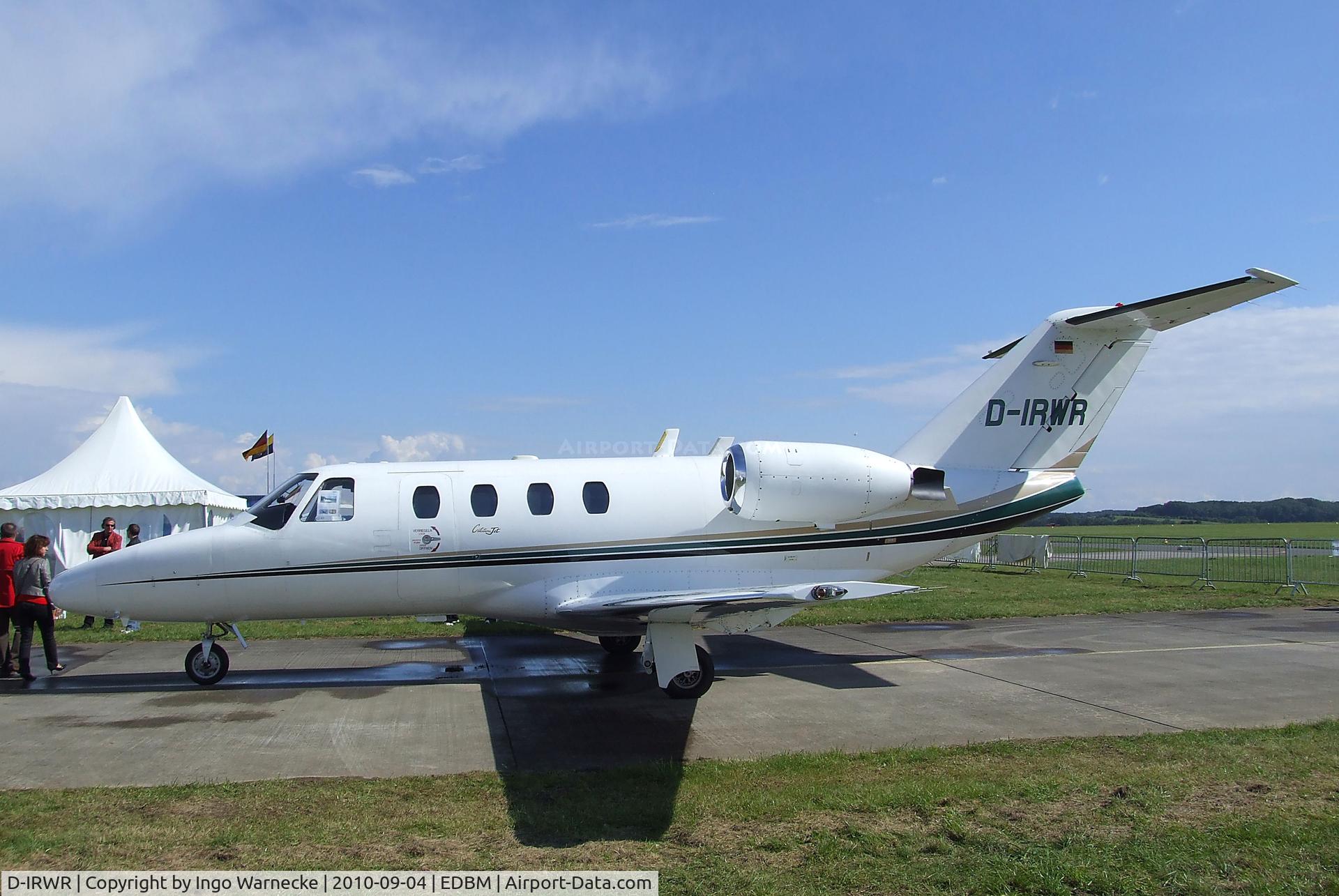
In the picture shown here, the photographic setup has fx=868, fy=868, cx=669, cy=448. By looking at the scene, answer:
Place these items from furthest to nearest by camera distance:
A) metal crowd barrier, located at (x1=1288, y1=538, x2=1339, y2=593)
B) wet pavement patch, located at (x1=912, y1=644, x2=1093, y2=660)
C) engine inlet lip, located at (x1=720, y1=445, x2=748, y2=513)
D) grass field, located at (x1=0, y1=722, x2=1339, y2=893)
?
metal crowd barrier, located at (x1=1288, y1=538, x2=1339, y2=593), wet pavement patch, located at (x1=912, y1=644, x2=1093, y2=660), engine inlet lip, located at (x1=720, y1=445, x2=748, y2=513), grass field, located at (x1=0, y1=722, x2=1339, y2=893)

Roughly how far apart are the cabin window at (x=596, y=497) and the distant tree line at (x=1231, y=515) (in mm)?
115304

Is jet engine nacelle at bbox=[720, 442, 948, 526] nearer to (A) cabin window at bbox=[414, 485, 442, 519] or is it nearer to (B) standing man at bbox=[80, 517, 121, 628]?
(A) cabin window at bbox=[414, 485, 442, 519]

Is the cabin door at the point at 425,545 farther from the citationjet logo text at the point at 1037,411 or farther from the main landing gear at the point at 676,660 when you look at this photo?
the citationjet logo text at the point at 1037,411

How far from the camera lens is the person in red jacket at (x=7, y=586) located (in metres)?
11.6

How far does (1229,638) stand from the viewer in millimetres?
14516

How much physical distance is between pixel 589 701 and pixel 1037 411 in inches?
288

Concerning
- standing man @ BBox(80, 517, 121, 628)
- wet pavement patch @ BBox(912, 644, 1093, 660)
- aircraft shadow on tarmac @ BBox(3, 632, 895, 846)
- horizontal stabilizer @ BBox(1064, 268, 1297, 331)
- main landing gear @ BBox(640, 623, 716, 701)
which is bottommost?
wet pavement patch @ BBox(912, 644, 1093, 660)

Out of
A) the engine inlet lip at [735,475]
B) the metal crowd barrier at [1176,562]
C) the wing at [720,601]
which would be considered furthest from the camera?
the metal crowd barrier at [1176,562]

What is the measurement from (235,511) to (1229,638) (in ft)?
76.1

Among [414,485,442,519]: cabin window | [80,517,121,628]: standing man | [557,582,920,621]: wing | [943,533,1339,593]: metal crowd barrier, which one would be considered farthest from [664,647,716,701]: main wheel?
[943,533,1339,593]: metal crowd barrier

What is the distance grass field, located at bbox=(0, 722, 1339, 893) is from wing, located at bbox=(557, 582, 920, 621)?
162 cm

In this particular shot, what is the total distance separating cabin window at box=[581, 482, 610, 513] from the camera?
36.9ft
